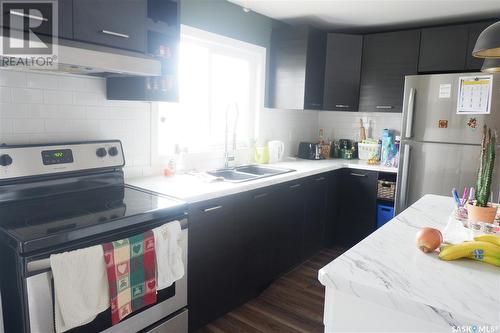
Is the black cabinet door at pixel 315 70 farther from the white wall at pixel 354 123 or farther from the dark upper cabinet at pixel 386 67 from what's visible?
the white wall at pixel 354 123

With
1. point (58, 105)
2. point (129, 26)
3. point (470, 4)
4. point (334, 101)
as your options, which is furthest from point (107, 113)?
point (470, 4)

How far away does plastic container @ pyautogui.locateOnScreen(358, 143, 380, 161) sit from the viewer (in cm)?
380

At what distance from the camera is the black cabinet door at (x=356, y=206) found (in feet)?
11.5

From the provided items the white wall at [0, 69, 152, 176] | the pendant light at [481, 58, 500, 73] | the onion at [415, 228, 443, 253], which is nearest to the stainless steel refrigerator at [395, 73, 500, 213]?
the pendant light at [481, 58, 500, 73]

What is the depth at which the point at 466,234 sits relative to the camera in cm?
140

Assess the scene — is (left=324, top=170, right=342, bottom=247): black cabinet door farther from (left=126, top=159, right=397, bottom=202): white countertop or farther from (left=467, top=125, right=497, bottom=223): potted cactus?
(left=467, top=125, right=497, bottom=223): potted cactus

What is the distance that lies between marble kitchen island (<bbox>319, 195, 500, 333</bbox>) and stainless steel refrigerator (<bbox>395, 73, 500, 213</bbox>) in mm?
2081

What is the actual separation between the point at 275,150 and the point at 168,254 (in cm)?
194

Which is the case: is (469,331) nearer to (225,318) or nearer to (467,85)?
(225,318)

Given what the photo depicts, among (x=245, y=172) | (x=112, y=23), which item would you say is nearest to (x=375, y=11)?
(x=245, y=172)

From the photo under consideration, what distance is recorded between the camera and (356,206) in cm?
360

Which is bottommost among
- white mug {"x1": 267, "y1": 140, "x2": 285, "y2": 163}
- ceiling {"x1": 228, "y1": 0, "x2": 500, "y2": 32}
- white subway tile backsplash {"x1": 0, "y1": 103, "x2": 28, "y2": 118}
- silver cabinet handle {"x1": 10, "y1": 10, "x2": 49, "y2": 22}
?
white mug {"x1": 267, "y1": 140, "x2": 285, "y2": 163}

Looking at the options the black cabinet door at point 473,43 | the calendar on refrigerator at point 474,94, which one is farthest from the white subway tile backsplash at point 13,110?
the black cabinet door at point 473,43

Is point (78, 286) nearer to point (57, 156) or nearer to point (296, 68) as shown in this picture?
point (57, 156)
